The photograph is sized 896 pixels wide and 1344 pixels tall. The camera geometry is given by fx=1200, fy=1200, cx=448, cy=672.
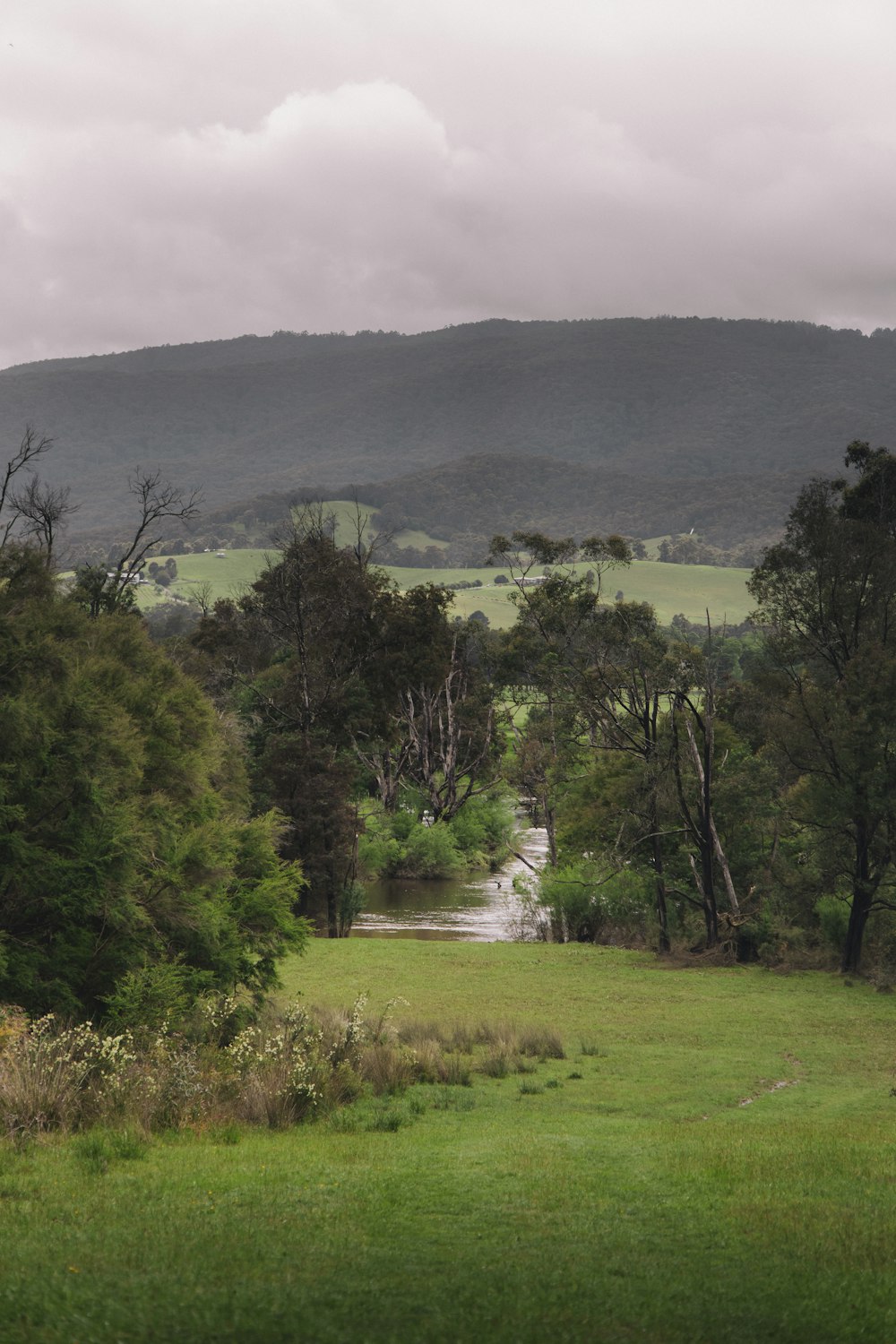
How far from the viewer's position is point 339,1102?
14.2 m

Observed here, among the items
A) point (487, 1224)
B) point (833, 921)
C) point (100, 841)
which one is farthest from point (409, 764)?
point (487, 1224)

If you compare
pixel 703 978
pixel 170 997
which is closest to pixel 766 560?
pixel 703 978

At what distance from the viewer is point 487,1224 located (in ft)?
28.9

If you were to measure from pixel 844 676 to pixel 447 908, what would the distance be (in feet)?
72.4

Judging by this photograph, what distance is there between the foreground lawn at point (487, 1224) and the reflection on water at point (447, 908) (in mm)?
24811

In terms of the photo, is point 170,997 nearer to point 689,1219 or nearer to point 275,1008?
point 275,1008

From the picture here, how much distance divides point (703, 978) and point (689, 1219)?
69.3 feet

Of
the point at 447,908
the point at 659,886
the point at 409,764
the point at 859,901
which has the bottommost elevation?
the point at 447,908

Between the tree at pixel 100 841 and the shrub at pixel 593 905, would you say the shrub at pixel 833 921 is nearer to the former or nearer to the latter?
the shrub at pixel 593 905

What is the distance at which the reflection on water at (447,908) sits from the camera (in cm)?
4169

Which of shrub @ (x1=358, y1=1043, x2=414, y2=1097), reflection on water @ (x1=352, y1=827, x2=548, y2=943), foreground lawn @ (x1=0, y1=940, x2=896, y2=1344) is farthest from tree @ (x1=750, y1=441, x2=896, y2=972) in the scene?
shrub @ (x1=358, y1=1043, x2=414, y2=1097)

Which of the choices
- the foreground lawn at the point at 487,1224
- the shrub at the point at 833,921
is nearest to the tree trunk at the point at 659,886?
the shrub at the point at 833,921

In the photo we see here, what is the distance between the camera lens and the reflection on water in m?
41.7

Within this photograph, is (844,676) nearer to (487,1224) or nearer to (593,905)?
(593,905)
